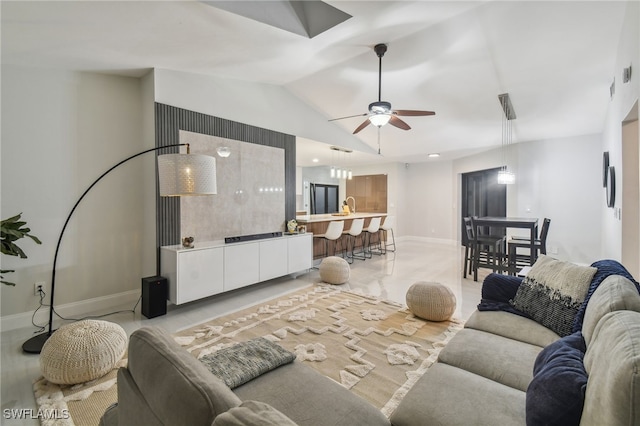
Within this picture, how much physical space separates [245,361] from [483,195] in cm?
811

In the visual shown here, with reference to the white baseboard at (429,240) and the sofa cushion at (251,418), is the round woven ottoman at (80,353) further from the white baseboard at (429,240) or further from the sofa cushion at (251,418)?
the white baseboard at (429,240)

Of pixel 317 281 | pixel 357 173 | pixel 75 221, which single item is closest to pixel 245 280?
pixel 317 281

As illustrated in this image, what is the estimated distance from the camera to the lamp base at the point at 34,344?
2.53 meters

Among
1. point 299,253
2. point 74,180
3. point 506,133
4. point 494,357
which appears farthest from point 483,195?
point 74,180

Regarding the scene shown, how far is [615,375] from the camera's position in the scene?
0.75 meters

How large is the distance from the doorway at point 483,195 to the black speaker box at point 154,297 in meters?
6.33

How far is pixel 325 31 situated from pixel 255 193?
248cm

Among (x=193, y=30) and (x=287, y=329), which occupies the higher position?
(x=193, y=30)

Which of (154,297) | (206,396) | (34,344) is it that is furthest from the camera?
(154,297)

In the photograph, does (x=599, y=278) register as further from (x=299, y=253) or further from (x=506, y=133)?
(x=506, y=133)

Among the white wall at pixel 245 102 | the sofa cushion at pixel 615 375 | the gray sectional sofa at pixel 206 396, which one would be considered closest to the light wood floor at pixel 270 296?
the gray sectional sofa at pixel 206 396

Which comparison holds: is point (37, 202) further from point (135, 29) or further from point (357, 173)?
point (357, 173)

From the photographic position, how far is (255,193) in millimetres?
4613

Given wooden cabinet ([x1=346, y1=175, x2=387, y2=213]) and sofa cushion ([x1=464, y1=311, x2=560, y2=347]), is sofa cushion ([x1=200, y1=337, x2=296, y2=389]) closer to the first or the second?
sofa cushion ([x1=464, y1=311, x2=560, y2=347])
